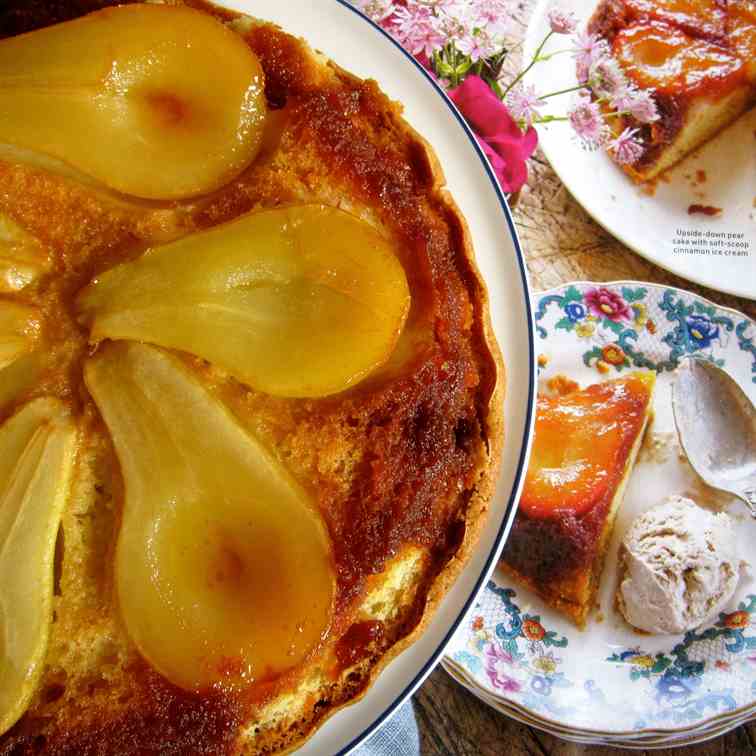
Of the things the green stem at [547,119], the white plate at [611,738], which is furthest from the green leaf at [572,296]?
the white plate at [611,738]

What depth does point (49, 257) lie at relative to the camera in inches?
57.1

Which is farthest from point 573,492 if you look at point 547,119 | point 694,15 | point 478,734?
point 694,15

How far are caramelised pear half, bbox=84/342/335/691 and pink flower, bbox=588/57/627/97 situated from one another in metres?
1.64

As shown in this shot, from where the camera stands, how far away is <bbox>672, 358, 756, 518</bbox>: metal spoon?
221cm

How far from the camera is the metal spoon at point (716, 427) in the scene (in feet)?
7.24

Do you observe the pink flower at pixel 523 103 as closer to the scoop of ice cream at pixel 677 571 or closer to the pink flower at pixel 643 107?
the pink flower at pixel 643 107

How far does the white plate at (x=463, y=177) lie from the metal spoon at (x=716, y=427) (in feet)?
2.47

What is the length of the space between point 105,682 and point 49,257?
721mm

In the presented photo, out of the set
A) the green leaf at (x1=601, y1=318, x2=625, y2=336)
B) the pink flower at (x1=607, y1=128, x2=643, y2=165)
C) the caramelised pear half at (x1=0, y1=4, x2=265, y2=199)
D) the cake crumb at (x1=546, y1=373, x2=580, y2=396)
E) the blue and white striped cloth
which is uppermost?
the caramelised pear half at (x1=0, y1=4, x2=265, y2=199)

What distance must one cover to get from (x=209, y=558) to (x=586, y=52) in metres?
1.81

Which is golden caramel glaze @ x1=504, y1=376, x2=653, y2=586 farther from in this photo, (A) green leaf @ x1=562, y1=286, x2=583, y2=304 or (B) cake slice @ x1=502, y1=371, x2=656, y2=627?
(A) green leaf @ x1=562, y1=286, x2=583, y2=304

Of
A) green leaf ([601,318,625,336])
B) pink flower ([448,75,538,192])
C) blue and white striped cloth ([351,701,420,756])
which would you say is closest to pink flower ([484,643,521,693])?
blue and white striped cloth ([351,701,420,756])

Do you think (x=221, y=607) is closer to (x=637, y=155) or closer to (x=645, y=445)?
(x=645, y=445)

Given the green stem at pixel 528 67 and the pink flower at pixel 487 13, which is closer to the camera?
the pink flower at pixel 487 13
